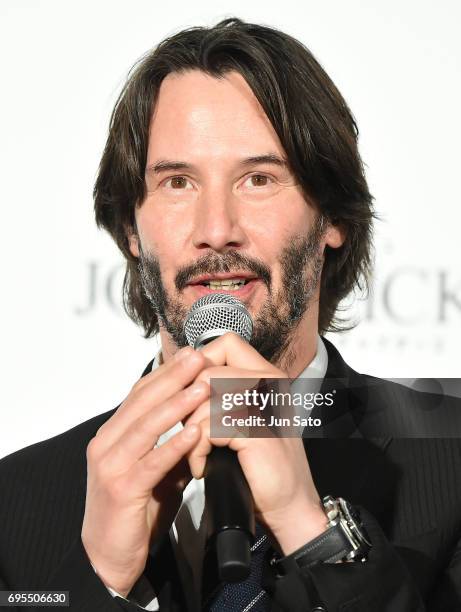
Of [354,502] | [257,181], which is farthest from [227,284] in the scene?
[354,502]

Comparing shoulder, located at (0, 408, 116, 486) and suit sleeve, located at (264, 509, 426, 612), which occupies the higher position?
shoulder, located at (0, 408, 116, 486)

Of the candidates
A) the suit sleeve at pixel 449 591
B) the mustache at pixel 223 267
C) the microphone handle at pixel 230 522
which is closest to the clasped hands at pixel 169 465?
the microphone handle at pixel 230 522

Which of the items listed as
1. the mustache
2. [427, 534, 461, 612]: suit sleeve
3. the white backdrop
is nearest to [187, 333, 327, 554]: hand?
[427, 534, 461, 612]: suit sleeve

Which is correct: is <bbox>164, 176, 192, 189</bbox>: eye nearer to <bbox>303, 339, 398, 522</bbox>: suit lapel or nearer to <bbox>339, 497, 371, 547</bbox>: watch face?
<bbox>303, 339, 398, 522</bbox>: suit lapel

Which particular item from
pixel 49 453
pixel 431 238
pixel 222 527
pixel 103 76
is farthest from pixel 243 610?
pixel 103 76

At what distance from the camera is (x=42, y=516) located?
2.36m

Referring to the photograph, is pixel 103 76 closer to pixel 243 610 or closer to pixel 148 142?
pixel 148 142

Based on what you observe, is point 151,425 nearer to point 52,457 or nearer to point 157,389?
point 157,389

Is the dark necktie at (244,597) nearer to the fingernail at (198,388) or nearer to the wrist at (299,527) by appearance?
the wrist at (299,527)

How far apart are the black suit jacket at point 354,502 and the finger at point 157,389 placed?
335 mm

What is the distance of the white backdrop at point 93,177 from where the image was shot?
347cm

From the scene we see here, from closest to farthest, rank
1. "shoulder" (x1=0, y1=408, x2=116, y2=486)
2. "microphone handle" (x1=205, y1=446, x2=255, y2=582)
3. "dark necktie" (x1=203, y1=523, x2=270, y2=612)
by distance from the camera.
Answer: "microphone handle" (x1=205, y1=446, x2=255, y2=582) < "dark necktie" (x1=203, y1=523, x2=270, y2=612) < "shoulder" (x1=0, y1=408, x2=116, y2=486)

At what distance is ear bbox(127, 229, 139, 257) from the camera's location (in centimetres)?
283

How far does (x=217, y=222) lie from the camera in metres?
2.25
